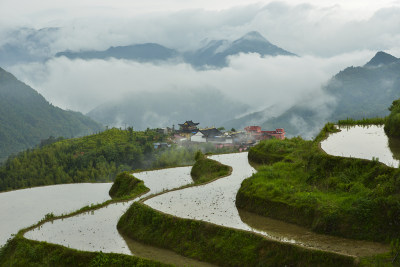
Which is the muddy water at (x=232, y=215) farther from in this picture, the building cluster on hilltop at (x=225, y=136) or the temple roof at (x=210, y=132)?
the temple roof at (x=210, y=132)

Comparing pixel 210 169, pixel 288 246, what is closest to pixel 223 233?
pixel 288 246

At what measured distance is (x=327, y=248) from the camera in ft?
34.0

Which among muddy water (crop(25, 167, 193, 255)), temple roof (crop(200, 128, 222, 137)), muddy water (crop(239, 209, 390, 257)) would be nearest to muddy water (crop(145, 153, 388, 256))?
muddy water (crop(239, 209, 390, 257))

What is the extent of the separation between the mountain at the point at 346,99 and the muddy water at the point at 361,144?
346 ft

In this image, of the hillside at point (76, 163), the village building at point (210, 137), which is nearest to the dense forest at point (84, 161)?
the hillside at point (76, 163)

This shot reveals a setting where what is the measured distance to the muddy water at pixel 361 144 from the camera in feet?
47.5

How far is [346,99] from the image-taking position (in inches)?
5782

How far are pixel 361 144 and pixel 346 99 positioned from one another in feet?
452

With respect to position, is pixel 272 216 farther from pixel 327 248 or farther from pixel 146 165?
pixel 146 165

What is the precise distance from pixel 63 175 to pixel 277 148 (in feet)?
150

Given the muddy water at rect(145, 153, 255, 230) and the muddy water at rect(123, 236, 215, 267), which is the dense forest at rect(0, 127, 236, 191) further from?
the muddy water at rect(123, 236, 215, 267)

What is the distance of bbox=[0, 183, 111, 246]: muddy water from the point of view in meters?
20.2

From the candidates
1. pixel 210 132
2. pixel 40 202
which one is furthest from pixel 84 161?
pixel 40 202

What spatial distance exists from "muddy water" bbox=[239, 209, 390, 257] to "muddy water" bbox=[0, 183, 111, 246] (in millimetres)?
9091
